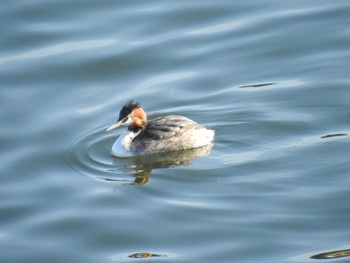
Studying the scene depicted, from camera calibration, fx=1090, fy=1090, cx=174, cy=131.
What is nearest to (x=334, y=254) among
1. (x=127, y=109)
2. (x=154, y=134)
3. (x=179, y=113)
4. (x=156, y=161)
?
(x=156, y=161)

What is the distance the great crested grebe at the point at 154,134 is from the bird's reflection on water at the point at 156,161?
0.07 metres

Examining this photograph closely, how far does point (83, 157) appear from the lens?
13922mm

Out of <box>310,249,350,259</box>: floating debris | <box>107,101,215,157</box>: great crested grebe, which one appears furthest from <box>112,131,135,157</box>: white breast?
<box>310,249,350,259</box>: floating debris

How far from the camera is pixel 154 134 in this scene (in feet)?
46.7

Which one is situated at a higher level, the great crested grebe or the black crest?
the black crest

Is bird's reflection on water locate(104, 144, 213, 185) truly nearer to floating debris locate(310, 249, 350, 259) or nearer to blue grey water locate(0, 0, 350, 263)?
blue grey water locate(0, 0, 350, 263)

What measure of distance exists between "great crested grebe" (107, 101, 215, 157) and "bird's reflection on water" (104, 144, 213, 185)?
66 millimetres

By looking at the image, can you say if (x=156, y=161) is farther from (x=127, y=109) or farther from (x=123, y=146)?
(x=127, y=109)

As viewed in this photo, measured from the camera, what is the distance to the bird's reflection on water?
44.9 ft

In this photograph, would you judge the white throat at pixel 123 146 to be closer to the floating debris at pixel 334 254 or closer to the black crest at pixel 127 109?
the black crest at pixel 127 109

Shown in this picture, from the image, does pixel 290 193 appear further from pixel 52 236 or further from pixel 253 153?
pixel 52 236

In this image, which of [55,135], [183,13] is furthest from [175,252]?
[183,13]

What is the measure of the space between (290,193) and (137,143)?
2.73 metres

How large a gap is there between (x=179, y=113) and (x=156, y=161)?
1.29 meters
